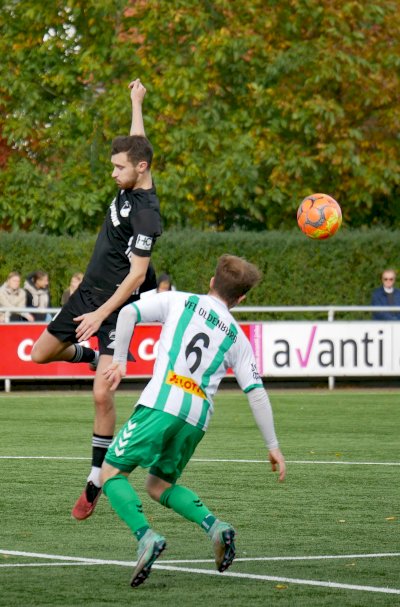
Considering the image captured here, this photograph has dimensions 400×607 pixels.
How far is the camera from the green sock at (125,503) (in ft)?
22.7

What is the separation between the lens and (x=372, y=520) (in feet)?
30.2

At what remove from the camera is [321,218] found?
14922 millimetres

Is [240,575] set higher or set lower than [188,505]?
lower

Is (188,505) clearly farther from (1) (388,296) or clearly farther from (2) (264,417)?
(1) (388,296)

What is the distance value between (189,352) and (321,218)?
317 inches

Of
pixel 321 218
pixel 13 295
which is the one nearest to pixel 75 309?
pixel 321 218

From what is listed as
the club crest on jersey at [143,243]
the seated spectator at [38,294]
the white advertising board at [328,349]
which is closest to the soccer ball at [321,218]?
the club crest on jersey at [143,243]

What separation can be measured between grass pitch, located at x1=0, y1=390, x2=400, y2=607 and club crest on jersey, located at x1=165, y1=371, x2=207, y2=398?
0.90 meters

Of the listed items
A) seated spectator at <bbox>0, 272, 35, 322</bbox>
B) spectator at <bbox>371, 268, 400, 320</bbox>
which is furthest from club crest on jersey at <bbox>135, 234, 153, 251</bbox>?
spectator at <bbox>371, 268, 400, 320</bbox>

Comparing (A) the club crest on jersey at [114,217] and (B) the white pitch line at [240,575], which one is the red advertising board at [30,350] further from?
(B) the white pitch line at [240,575]

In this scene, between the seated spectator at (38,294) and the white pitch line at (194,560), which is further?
the seated spectator at (38,294)

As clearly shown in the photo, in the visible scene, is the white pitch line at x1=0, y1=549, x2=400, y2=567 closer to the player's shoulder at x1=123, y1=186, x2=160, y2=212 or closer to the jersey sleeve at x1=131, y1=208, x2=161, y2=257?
the jersey sleeve at x1=131, y1=208, x2=161, y2=257

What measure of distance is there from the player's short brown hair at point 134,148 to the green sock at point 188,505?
7.43 ft

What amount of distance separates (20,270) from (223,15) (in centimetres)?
668
